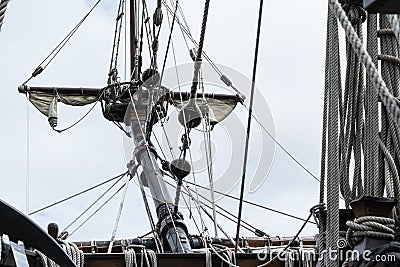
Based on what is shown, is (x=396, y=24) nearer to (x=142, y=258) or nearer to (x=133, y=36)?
(x=142, y=258)

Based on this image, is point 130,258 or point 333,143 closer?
point 333,143

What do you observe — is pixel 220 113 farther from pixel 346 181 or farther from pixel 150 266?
pixel 346 181

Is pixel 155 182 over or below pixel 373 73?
below

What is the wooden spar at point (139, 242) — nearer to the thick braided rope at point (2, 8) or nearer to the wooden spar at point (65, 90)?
the wooden spar at point (65, 90)

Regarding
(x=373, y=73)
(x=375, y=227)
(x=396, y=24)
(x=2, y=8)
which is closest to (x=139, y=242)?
(x=375, y=227)

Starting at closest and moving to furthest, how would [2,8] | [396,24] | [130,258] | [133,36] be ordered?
[396,24] → [2,8] → [130,258] → [133,36]

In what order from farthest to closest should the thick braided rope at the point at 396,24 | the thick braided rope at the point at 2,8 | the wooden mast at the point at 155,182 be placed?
the wooden mast at the point at 155,182, the thick braided rope at the point at 2,8, the thick braided rope at the point at 396,24

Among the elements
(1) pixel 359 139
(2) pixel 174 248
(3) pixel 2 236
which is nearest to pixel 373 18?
(1) pixel 359 139

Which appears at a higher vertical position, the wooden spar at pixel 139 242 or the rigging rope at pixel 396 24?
the rigging rope at pixel 396 24

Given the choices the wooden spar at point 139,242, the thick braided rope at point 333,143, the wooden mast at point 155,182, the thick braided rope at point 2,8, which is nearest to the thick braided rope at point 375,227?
the thick braided rope at point 333,143

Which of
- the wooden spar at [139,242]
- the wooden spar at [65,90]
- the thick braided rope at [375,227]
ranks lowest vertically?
the wooden spar at [139,242]

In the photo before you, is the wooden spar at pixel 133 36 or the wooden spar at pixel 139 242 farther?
the wooden spar at pixel 133 36

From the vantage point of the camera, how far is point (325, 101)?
2.49 metres

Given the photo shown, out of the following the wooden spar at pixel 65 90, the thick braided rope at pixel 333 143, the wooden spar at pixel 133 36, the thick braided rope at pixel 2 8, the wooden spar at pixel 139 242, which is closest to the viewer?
the thick braided rope at pixel 2 8
